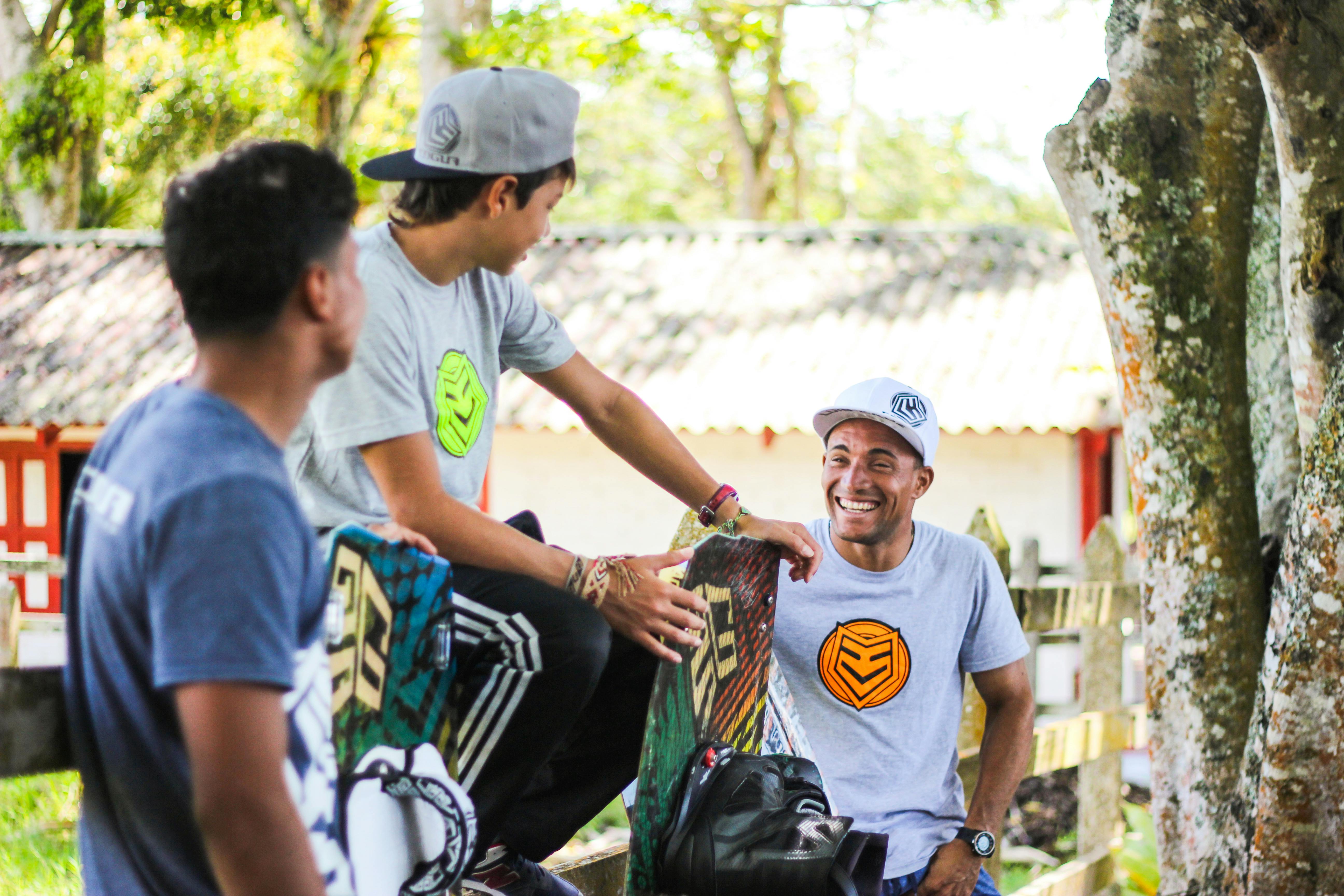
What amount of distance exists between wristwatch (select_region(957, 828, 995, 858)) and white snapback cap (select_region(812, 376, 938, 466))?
839 mm

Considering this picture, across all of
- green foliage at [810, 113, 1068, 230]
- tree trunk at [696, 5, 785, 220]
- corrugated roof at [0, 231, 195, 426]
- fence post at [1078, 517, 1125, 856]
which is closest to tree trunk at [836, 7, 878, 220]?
tree trunk at [696, 5, 785, 220]

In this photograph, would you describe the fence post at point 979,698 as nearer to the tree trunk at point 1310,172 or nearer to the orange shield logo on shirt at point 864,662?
the orange shield logo on shirt at point 864,662

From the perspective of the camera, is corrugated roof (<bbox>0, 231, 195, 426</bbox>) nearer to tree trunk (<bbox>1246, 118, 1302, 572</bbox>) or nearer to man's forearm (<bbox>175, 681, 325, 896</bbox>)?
tree trunk (<bbox>1246, 118, 1302, 572</bbox>)

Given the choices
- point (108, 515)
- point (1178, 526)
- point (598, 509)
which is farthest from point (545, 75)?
point (598, 509)

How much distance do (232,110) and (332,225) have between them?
12793 mm

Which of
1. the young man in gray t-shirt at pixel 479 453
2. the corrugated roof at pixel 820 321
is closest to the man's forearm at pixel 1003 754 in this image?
the young man in gray t-shirt at pixel 479 453

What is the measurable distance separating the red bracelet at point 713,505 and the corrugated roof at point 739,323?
674 centimetres

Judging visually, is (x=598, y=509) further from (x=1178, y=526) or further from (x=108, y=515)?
(x=108, y=515)

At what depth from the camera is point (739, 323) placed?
1041 cm

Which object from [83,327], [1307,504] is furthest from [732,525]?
[83,327]

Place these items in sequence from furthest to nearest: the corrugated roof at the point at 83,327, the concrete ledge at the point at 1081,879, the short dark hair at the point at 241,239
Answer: the corrugated roof at the point at 83,327, the concrete ledge at the point at 1081,879, the short dark hair at the point at 241,239

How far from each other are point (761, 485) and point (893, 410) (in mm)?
7664

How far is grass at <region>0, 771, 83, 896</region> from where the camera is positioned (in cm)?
264

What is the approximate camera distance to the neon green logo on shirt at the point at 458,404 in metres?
1.96
